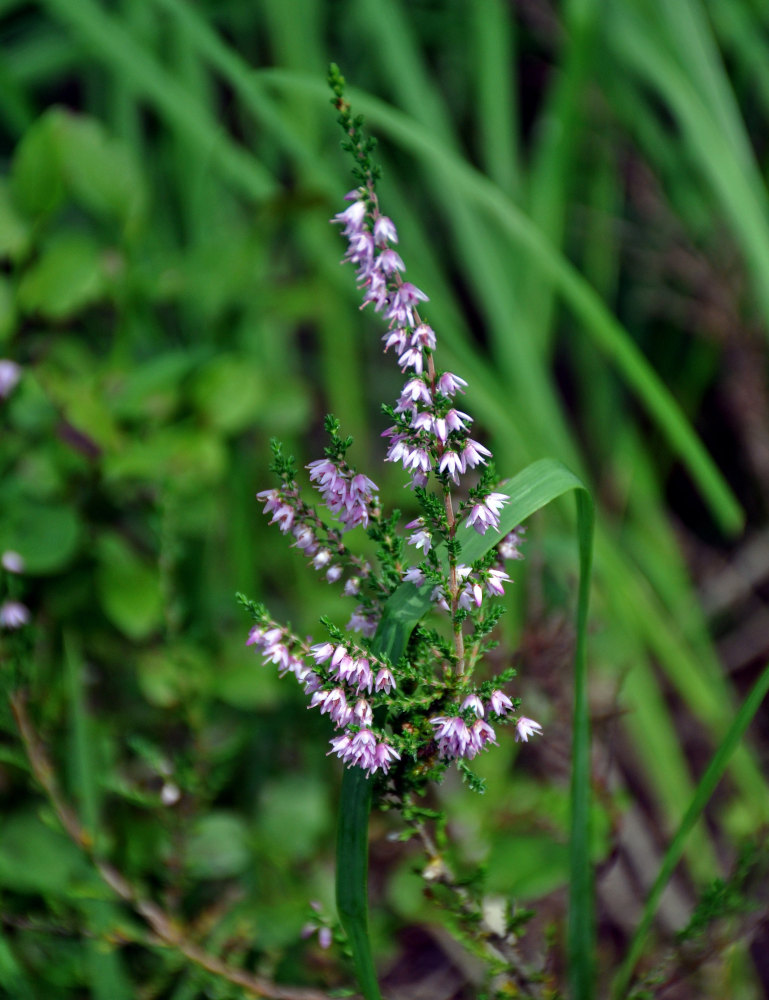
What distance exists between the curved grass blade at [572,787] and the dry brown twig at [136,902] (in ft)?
0.85

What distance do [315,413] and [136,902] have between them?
1.48 m

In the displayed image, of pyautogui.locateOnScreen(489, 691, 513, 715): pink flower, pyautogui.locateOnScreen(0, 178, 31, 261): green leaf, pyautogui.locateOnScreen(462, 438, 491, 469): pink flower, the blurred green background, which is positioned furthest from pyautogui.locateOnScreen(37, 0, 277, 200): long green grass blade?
pyautogui.locateOnScreen(489, 691, 513, 715): pink flower

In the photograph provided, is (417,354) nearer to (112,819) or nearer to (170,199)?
(112,819)

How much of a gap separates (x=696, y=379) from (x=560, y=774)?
3.74 feet

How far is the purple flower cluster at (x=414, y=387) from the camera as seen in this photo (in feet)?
2.37

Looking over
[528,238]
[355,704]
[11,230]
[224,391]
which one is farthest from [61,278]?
[355,704]

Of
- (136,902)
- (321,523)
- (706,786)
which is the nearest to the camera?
(321,523)

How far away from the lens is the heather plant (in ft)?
2.40

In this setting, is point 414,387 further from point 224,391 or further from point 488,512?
point 224,391

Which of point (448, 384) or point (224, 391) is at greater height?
point (224, 391)

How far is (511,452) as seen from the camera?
69.7 inches

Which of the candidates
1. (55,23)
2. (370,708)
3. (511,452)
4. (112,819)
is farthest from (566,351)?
(370,708)

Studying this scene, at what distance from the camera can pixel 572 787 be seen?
97 cm

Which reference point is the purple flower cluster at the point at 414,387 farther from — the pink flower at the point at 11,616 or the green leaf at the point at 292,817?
the green leaf at the point at 292,817
